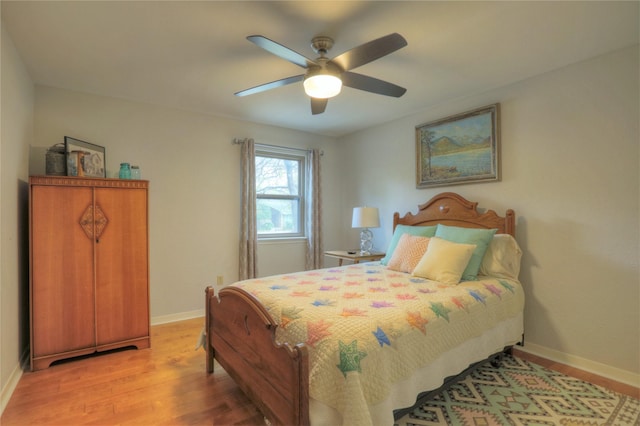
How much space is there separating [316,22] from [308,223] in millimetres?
2899

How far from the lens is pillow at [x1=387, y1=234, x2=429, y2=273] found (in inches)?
112

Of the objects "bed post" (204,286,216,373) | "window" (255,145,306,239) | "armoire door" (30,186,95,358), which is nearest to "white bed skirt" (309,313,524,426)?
"bed post" (204,286,216,373)

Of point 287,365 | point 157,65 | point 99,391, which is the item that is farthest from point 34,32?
point 287,365

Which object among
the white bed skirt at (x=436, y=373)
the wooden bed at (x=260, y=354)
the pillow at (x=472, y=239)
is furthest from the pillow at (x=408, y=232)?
the white bed skirt at (x=436, y=373)

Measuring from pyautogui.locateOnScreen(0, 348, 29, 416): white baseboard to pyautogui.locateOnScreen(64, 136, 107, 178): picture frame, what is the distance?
1503 millimetres

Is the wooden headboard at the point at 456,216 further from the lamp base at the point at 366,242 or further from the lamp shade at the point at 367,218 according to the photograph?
the lamp base at the point at 366,242

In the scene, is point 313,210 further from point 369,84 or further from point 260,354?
point 260,354

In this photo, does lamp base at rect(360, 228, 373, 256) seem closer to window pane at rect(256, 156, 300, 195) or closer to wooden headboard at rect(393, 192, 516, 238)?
wooden headboard at rect(393, 192, 516, 238)

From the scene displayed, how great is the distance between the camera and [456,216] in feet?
10.5

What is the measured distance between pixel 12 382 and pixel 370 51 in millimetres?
3213

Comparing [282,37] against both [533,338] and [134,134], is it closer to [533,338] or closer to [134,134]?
[134,134]

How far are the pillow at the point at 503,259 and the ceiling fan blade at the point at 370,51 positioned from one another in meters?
1.91

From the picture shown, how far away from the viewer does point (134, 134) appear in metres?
→ 3.36

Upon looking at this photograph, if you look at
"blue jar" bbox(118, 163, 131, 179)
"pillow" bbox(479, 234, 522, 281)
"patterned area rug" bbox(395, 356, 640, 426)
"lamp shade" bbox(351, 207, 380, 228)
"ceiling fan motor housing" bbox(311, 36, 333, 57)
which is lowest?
"patterned area rug" bbox(395, 356, 640, 426)
